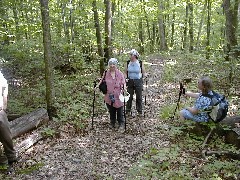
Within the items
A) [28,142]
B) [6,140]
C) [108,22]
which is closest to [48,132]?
[28,142]

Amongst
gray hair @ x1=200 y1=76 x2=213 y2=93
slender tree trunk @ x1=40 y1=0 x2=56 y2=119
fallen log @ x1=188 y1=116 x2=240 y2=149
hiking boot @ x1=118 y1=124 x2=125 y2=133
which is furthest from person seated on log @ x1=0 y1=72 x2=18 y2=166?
gray hair @ x1=200 y1=76 x2=213 y2=93

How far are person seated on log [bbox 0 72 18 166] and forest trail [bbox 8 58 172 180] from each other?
29 centimetres

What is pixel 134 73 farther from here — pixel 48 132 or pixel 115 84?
pixel 48 132

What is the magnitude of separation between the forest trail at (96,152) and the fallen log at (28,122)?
71cm

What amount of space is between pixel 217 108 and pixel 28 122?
5.01 metres

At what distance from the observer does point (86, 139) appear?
7965 mm

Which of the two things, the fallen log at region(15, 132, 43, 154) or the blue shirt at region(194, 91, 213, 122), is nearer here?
the fallen log at region(15, 132, 43, 154)

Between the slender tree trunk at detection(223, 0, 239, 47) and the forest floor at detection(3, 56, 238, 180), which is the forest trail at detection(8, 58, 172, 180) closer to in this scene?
the forest floor at detection(3, 56, 238, 180)

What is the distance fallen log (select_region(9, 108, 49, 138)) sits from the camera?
7.82m

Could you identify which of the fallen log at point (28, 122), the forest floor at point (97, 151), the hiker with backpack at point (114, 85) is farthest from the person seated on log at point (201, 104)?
the fallen log at point (28, 122)

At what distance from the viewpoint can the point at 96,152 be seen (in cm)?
715

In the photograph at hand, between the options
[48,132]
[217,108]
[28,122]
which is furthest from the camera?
[28,122]

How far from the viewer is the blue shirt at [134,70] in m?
9.55

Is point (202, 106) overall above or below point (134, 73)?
below
